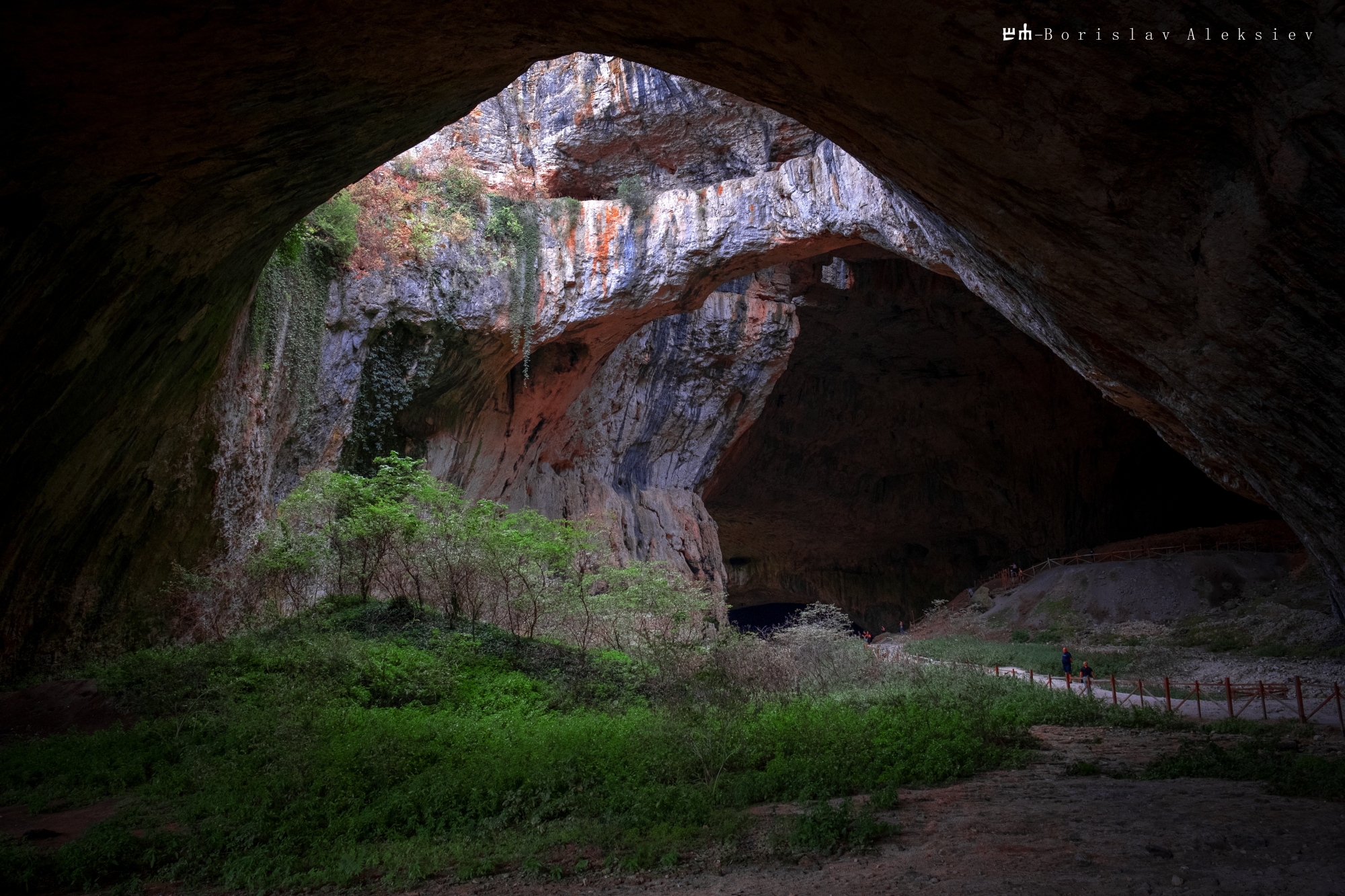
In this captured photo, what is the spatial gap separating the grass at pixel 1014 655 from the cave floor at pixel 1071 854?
10698 millimetres

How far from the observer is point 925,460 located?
1373 inches

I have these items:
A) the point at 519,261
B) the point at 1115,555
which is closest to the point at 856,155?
the point at 519,261

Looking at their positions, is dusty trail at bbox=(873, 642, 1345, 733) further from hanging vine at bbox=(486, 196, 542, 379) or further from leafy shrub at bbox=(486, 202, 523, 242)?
leafy shrub at bbox=(486, 202, 523, 242)

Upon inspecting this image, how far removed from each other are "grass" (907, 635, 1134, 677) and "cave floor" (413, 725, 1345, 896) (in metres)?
A: 10.7

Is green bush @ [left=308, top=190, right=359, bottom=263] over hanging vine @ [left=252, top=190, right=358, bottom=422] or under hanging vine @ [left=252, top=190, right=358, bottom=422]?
over

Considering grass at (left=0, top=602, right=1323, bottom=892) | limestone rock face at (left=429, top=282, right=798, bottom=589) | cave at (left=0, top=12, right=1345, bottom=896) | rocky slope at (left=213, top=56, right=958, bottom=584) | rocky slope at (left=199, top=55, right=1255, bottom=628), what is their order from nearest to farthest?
cave at (left=0, top=12, right=1345, bottom=896) < grass at (left=0, top=602, right=1323, bottom=892) < rocky slope at (left=213, top=56, right=958, bottom=584) < rocky slope at (left=199, top=55, right=1255, bottom=628) < limestone rock face at (left=429, top=282, right=798, bottom=589)

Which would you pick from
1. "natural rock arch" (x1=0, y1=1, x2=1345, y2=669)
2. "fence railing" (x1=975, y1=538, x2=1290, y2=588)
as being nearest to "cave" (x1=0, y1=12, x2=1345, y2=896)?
"natural rock arch" (x1=0, y1=1, x2=1345, y2=669)

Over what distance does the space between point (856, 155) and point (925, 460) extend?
28.3 meters

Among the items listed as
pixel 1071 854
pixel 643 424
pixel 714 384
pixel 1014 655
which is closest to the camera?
pixel 1071 854

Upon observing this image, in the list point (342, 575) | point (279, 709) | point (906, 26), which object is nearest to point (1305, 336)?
point (906, 26)

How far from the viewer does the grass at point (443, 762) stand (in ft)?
18.8

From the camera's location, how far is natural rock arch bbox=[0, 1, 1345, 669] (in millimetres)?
5109

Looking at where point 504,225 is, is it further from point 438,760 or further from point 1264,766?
point 1264,766

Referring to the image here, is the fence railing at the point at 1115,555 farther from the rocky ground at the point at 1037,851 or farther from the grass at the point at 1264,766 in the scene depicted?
the rocky ground at the point at 1037,851
